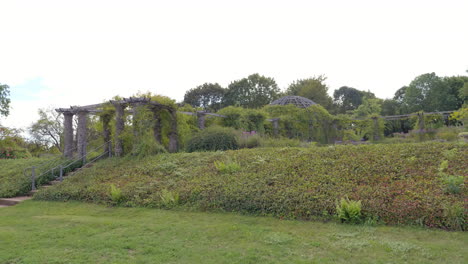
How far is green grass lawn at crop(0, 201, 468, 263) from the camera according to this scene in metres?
3.54

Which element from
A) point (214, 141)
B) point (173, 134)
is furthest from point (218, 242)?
point (173, 134)

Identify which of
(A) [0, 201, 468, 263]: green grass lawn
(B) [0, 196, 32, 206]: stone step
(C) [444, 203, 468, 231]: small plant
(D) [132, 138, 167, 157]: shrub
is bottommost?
(B) [0, 196, 32, 206]: stone step

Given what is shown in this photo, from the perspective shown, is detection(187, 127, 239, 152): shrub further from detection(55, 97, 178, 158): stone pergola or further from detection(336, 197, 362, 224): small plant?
detection(336, 197, 362, 224): small plant

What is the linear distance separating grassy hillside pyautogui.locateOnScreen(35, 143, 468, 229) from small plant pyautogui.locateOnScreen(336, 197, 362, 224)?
0.55ft

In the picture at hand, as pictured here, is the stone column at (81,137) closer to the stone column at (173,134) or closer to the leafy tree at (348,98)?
the stone column at (173,134)

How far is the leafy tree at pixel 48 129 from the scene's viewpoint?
29.0 metres

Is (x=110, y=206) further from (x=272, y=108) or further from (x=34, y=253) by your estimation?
(x=272, y=108)

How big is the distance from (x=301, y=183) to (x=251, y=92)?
104 feet

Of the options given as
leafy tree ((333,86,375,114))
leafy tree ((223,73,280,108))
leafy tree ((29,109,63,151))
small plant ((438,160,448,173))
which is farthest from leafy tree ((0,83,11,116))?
leafy tree ((333,86,375,114))

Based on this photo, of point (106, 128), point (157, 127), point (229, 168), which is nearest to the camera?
point (229, 168)

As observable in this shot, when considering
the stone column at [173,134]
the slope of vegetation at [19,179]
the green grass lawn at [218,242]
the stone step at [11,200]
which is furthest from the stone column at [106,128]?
the green grass lawn at [218,242]

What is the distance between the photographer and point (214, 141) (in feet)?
37.2

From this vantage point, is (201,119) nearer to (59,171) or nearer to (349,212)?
(59,171)

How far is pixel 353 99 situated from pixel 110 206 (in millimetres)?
42087
